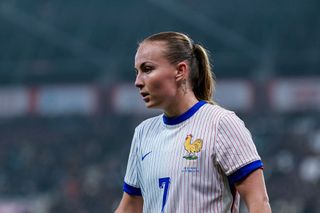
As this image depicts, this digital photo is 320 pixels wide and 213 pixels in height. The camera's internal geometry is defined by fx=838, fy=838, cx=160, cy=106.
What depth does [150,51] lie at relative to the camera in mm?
3189

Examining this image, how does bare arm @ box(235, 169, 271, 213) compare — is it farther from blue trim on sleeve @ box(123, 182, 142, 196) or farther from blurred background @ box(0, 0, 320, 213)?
blurred background @ box(0, 0, 320, 213)

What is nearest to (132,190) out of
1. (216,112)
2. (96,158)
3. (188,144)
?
(188,144)

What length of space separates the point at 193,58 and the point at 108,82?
19.8m

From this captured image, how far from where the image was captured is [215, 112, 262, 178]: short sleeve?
10.0ft

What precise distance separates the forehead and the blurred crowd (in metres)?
13.4

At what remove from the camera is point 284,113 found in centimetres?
2211

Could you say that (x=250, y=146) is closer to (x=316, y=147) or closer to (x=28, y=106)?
(x=316, y=147)

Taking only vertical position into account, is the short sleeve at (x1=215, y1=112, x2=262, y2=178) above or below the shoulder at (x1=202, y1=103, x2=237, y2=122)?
below

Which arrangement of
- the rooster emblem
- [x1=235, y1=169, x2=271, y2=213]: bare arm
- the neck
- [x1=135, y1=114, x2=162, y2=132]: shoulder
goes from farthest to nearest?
[x1=135, y1=114, x2=162, y2=132]: shoulder < the neck < the rooster emblem < [x1=235, y1=169, x2=271, y2=213]: bare arm

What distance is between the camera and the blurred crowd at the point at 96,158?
1856cm

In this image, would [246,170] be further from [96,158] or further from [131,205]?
[96,158]

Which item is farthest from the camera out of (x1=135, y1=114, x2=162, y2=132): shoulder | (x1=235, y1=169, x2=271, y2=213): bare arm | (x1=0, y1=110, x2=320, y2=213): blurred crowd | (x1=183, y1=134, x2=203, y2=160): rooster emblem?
(x1=0, y1=110, x2=320, y2=213): blurred crowd

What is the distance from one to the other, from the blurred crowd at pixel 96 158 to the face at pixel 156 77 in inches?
526

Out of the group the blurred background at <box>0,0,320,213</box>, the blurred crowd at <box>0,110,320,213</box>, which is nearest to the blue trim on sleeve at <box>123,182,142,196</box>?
the blurred crowd at <box>0,110,320,213</box>
